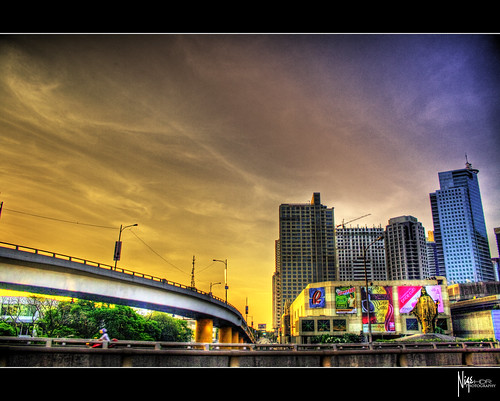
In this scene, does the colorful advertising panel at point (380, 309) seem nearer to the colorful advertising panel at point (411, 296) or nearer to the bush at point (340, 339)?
the colorful advertising panel at point (411, 296)

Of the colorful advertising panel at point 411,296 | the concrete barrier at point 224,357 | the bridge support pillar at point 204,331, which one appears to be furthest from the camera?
the colorful advertising panel at point 411,296

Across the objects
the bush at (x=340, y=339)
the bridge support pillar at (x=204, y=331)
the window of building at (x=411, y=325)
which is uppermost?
the window of building at (x=411, y=325)

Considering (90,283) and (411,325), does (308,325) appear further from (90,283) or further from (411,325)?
(90,283)

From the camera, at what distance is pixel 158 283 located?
4122 cm

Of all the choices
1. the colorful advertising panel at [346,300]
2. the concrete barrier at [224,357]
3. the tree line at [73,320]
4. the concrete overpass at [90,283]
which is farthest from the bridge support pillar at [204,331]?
the concrete barrier at [224,357]

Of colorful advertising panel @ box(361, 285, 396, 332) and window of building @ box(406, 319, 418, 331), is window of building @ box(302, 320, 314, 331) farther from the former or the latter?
window of building @ box(406, 319, 418, 331)

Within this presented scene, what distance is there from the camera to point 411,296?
249 ft

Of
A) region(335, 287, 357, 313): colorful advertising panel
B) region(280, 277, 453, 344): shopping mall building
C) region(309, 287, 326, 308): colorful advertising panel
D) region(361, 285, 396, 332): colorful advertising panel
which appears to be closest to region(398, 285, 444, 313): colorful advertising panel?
region(280, 277, 453, 344): shopping mall building

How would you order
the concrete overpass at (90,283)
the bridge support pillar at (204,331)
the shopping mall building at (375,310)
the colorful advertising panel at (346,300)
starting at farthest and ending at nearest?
the colorful advertising panel at (346,300)
the shopping mall building at (375,310)
the bridge support pillar at (204,331)
the concrete overpass at (90,283)

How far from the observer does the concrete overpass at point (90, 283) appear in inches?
1115
